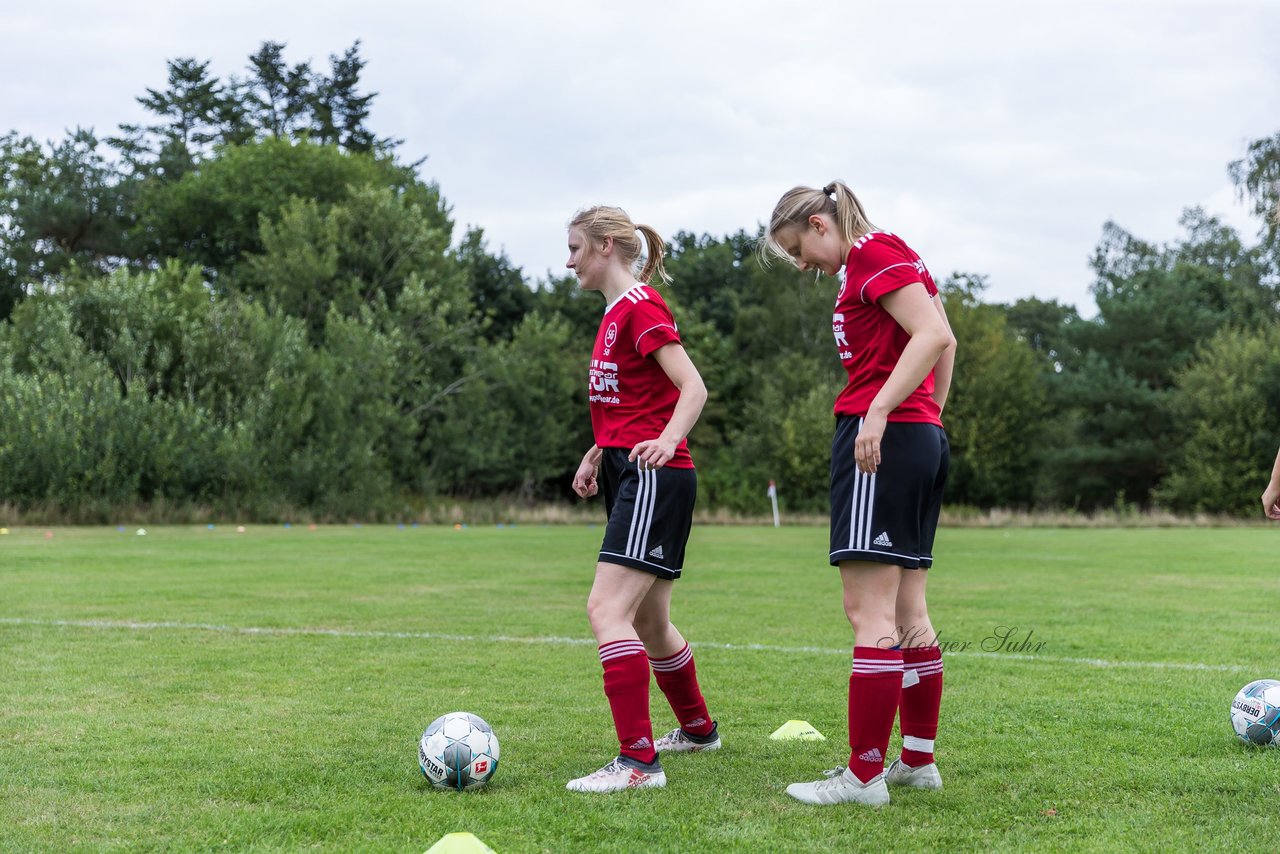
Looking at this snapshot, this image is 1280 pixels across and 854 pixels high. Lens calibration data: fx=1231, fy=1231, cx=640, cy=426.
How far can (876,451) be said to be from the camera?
3990 millimetres

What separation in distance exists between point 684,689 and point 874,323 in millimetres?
1728

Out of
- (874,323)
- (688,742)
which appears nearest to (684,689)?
(688,742)

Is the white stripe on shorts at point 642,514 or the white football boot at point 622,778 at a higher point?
the white stripe on shorts at point 642,514

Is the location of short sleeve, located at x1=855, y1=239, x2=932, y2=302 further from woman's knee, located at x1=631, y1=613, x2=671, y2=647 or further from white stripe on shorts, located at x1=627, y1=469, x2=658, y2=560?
woman's knee, located at x1=631, y1=613, x2=671, y2=647

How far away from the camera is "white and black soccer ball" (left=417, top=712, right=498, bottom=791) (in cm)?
432

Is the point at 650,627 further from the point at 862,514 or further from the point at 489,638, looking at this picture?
the point at 489,638

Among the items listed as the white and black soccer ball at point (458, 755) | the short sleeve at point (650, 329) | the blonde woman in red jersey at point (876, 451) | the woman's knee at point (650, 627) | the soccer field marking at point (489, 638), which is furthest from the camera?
the soccer field marking at point (489, 638)

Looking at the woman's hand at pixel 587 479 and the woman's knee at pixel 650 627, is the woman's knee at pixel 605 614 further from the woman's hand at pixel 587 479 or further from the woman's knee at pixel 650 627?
the woman's hand at pixel 587 479

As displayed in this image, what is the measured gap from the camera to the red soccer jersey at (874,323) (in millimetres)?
4168

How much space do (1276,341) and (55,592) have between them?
45648mm

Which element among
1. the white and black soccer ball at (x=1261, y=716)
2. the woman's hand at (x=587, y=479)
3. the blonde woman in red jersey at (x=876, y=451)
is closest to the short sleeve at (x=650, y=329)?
the blonde woman in red jersey at (x=876, y=451)

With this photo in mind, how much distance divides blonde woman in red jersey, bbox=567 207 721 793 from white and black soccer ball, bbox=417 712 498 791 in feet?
1.08

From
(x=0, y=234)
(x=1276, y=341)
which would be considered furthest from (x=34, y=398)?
(x=1276, y=341)

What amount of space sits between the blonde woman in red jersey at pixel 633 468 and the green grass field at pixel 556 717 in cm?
30
